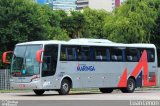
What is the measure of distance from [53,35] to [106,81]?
85.5ft

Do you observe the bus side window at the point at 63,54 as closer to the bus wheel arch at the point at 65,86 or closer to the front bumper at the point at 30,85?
the bus wheel arch at the point at 65,86

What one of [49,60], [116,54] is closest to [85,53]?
[116,54]

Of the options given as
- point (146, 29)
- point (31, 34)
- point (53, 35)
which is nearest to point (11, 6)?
point (31, 34)

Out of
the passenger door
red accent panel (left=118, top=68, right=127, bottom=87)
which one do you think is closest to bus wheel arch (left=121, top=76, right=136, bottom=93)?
red accent panel (left=118, top=68, right=127, bottom=87)

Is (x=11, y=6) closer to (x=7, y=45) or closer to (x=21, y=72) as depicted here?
(x=7, y=45)

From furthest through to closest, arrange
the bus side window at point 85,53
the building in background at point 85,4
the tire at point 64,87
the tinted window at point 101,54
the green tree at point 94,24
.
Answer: the building in background at point 85,4 → the green tree at point 94,24 → the tinted window at point 101,54 → the bus side window at point 85,53 → the tire at point 64,87

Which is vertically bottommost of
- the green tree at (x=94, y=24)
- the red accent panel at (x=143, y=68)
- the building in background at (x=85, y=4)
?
the red accent panel at (x=143, y=68)

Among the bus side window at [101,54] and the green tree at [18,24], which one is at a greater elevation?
the green tree at [18,24]

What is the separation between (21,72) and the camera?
98.6ft

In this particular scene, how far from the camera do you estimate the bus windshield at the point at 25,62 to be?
97.7ft

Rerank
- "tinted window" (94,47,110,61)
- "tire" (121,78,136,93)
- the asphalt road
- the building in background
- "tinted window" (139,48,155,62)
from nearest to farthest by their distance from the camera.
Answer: the asphalt road → "tinted window" (94,47,110,61) → "tire" (121,78,136,93) → "tinted window" (139,48,155,62) → the building in background

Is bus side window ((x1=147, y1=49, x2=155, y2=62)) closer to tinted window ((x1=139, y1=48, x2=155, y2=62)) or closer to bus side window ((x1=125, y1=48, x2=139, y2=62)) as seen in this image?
tinted window ((x1=139, y1=48, x2=155, y2=62))

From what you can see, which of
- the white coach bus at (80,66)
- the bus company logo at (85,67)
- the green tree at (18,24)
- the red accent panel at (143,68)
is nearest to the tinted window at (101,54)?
the white coach bus at (80,66)

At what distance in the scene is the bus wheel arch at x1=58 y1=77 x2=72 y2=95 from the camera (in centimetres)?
3073
